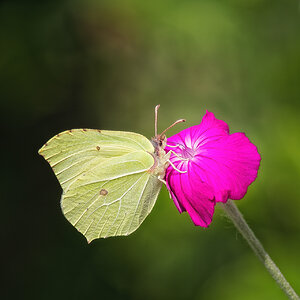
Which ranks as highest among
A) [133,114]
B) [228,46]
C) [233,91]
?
[228,46]

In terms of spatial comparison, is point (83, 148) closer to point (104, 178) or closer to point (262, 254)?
point (104, 178)

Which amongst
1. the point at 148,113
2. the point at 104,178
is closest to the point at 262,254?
the point at 104,178

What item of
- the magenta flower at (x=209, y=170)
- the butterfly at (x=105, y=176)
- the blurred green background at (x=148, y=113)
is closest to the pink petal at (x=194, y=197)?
the magenta flower at (x=209, y=170)

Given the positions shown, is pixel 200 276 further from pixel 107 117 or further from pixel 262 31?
pixel 107 117

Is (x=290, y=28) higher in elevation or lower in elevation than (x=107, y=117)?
higher

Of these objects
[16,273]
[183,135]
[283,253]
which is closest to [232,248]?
[283,253]

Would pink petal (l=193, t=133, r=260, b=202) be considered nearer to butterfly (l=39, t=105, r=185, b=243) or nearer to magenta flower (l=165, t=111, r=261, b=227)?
magenta flower (l=165, t=111, r=261, b=227)
